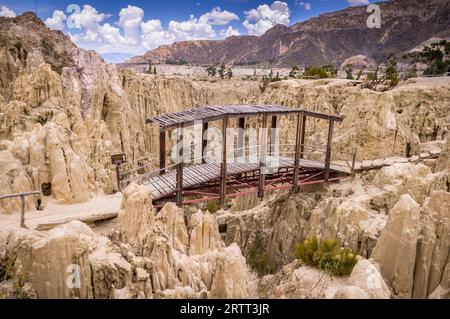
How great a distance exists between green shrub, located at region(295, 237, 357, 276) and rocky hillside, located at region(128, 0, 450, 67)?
10777 cm

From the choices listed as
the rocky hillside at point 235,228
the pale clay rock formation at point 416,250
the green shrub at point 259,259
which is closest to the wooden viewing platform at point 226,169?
the rocky hillside at point 235,228

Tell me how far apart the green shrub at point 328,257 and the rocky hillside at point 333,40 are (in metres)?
108

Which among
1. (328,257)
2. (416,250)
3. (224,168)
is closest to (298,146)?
(224,168)

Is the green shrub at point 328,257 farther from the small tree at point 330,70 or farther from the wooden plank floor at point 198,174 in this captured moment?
the small tree at point 330,70

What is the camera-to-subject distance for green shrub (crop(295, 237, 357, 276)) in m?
9.41

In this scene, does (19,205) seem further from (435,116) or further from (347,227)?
(435,116)

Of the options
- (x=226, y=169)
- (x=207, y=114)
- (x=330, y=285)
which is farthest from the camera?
(x=226, y=169)

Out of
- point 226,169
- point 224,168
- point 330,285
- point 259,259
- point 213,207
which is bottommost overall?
point 259,259

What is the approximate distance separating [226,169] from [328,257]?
5823mm

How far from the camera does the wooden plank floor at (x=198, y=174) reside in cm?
1362

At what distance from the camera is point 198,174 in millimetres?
14656

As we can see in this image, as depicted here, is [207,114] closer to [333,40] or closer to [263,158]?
[263,158]

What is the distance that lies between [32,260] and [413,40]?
136784mm
